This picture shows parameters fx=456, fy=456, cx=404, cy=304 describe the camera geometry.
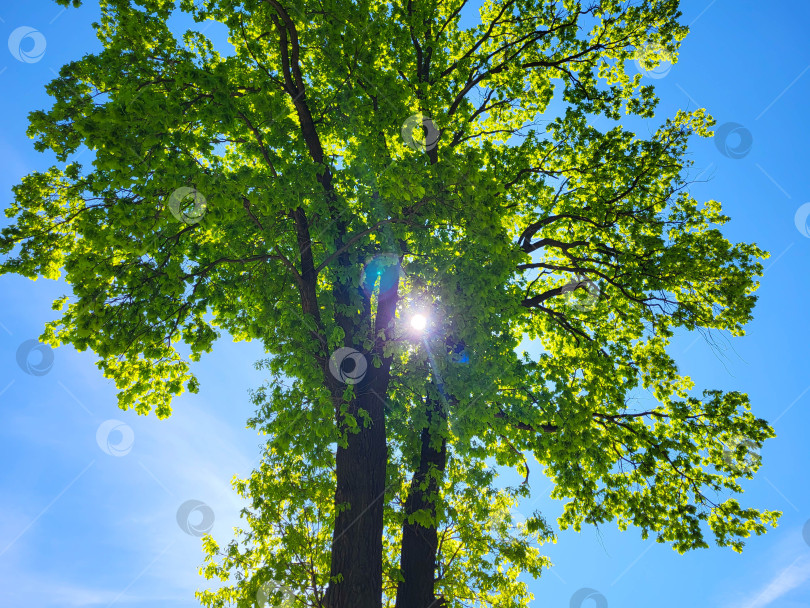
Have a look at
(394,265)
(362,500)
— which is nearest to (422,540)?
(362,500)

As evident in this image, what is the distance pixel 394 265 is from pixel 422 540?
20.6ft

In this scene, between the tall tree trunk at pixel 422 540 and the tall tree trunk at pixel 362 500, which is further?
the tall tree trunk at pixel 422 540

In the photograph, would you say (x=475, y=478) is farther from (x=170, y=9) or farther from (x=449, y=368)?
(x=170, y=9)

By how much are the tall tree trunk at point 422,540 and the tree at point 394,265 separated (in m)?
0.05

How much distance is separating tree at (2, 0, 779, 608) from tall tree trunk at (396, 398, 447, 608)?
0.05m

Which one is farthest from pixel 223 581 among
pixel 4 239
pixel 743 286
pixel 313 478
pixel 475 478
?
pixel 743 286

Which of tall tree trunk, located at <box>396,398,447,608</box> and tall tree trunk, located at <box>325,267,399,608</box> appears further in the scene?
tall tree trunk, located at <box>396,398,447,608</box>

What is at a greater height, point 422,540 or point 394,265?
point 394,265

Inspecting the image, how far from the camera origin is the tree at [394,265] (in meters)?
8.02

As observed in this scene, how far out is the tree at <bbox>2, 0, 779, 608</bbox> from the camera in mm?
8023

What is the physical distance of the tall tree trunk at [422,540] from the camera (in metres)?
9.88

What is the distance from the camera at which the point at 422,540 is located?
34.1 feet

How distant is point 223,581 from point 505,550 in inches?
264

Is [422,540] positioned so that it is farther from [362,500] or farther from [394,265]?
[394,265]
